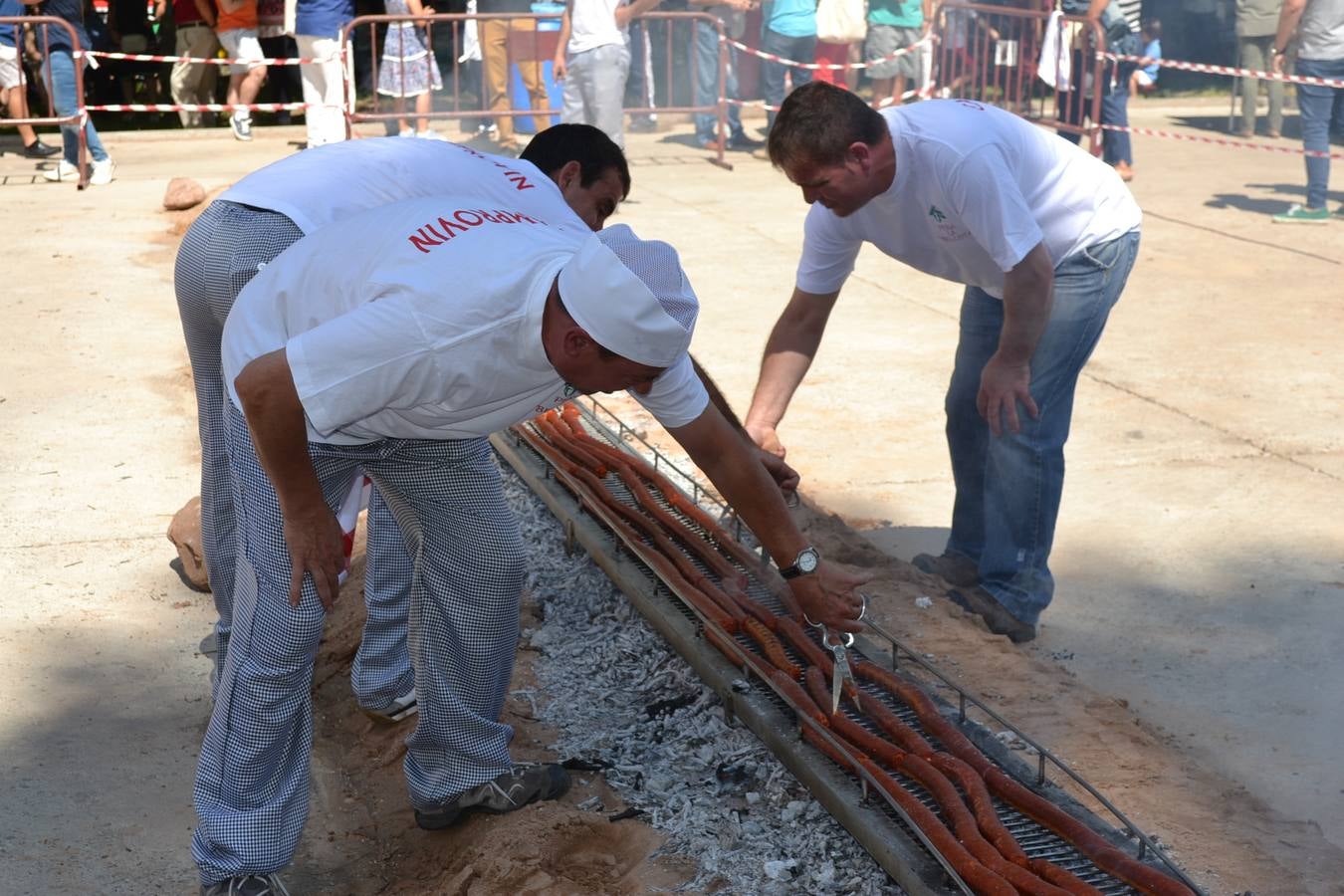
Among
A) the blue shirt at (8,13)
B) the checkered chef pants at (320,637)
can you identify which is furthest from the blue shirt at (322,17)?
the checkered chef pants at (320,637)

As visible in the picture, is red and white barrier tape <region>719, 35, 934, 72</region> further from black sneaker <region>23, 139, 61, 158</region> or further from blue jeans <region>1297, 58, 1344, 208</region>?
black sneaker <region>23, 139, 61, 158</region>

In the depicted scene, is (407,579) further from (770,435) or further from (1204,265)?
(1204,265)

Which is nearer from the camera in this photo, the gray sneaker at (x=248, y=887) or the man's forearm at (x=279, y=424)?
the man's forearm at (x=279, y=424)

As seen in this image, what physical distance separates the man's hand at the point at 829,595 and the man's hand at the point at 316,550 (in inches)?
39.0

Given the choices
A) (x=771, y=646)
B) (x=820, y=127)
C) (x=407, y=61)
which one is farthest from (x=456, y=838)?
(x=407, y=61)

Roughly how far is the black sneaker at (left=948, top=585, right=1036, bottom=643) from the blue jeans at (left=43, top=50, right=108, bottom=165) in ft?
34.7

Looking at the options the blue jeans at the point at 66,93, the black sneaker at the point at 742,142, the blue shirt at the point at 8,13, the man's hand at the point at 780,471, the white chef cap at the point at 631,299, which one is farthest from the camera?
the black sneaker at the point at 742,142

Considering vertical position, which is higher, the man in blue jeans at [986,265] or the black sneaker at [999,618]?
the man in blue jeans at [986,265]

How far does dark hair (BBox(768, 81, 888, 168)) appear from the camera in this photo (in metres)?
4.19

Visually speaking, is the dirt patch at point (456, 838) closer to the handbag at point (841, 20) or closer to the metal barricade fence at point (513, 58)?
the metal barricade fence at point (513, 58)

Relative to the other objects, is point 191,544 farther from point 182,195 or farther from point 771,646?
point 182,195

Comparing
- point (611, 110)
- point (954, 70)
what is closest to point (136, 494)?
point (611, 110)

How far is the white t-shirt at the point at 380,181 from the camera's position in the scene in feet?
11.8

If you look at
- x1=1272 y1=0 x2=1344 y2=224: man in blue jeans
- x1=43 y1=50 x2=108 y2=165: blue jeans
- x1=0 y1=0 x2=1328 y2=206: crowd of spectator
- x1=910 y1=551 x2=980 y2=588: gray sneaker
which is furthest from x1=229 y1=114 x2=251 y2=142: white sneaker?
x1=910 y1=551 x2=980 y2=588: gray sneaker
